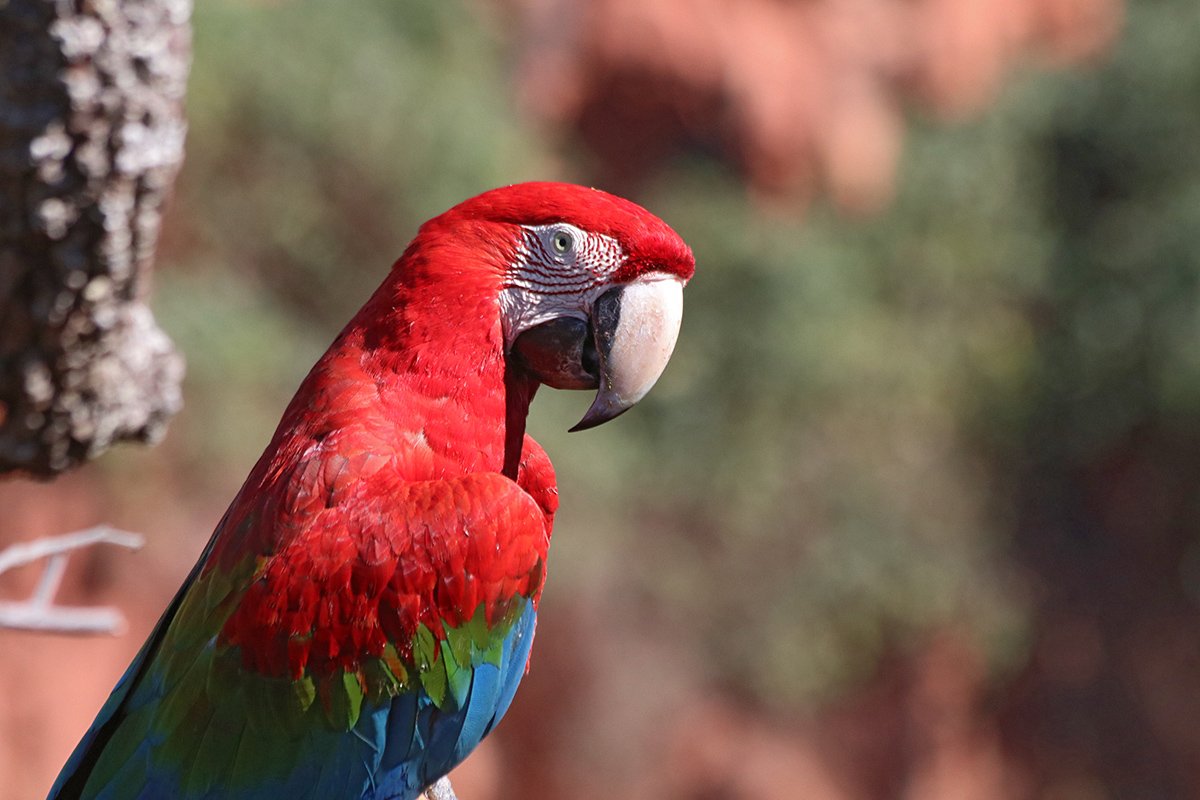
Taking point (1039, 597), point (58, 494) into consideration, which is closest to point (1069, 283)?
point (1039, 597)

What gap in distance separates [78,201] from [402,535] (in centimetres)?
73

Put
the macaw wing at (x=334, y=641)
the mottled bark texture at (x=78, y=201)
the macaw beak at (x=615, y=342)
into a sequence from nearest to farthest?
the macaw wing at (x=334, y=641) → the macaw beak at (x=615, y=342) → the mottled bark texture at (x=78, y=201)

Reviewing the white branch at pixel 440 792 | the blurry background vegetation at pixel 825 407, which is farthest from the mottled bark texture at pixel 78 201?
the blurry background vegetation at pixel 825 407

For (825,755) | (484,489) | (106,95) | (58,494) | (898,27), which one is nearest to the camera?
(484,489)

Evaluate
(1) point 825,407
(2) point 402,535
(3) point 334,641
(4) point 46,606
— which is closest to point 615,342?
(2) point 402,535

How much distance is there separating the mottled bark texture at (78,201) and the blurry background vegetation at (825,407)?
90.4 inches

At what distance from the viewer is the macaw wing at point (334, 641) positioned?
142 centimetres

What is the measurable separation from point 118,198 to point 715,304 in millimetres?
4343

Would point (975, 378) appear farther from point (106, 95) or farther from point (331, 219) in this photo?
point (106, 95)

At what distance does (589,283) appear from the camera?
153cm

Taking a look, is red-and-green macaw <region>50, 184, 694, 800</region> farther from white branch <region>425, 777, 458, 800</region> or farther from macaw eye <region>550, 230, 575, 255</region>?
white branch <region>425, 777, 458, 800</region>

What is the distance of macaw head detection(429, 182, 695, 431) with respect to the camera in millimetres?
1522

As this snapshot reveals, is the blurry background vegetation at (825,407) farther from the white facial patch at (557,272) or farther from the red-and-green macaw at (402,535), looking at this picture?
the white facial patch at (557,272)

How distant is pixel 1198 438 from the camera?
20.5 ft
